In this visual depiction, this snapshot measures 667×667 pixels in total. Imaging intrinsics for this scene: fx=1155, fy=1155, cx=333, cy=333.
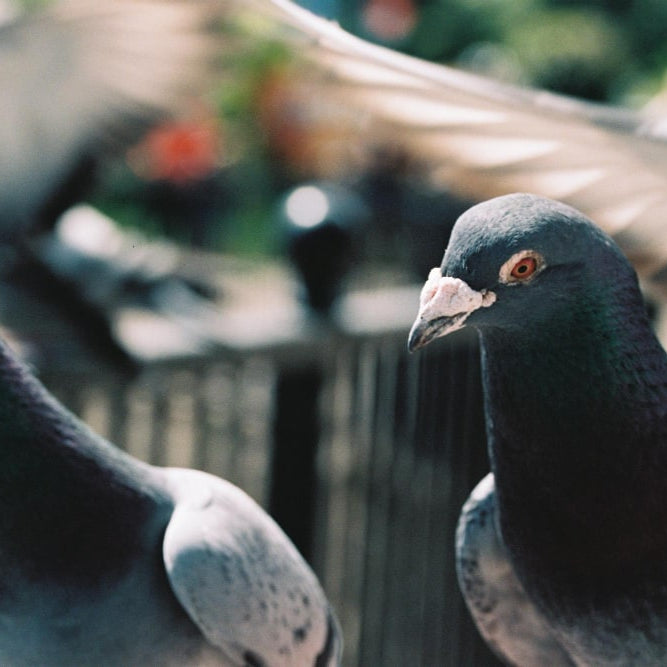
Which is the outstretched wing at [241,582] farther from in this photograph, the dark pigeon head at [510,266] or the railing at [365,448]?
the railing at [365,448]

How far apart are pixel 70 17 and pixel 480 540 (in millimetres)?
2330

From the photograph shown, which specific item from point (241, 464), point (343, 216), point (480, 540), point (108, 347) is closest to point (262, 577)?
point (480, 540)

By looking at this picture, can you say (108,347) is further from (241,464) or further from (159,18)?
(241,464)

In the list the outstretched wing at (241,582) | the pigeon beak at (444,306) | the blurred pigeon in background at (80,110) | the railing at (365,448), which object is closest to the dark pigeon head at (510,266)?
the pigeon beak at (444,306)

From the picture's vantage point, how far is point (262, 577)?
1714mm

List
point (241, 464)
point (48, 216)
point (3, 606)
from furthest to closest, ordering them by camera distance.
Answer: point (241, 464) → point (48, 216) → point (3, 606)

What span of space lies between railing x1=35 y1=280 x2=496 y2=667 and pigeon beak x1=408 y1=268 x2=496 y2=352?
2.02 metres

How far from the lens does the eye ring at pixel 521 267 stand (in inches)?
48.6

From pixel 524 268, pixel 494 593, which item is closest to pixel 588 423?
pixel 524 268

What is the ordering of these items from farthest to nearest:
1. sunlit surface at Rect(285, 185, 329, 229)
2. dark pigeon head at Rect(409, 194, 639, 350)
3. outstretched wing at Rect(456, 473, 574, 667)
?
sunlit surface at Rect(285, 185, 329, 229) → outstretched wing at Rect(456, 473, 574, 667) → dark pigeon head at Rect(409, 194, 639, 350)

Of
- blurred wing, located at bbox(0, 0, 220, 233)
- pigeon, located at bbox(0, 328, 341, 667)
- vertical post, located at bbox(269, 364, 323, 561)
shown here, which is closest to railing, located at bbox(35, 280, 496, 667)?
vertical post, located at bbox(269, 364, 323, 561)

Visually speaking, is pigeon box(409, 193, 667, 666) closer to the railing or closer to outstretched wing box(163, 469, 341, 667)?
outstretched wing box(163, 469, 341, 667)

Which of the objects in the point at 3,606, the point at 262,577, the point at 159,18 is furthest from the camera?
the point at 159,18

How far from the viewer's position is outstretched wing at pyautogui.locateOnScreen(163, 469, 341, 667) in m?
1.60
